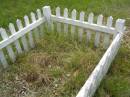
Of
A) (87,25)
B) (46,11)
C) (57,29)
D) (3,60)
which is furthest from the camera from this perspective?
(57,29)

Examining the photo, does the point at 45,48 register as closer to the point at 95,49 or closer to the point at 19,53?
the point at 19,53

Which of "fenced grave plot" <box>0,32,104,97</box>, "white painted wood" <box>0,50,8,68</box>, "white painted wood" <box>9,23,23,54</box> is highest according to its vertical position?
"white painted wood" <box>9,23,23,54</box>

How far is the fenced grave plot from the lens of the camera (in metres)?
3.00

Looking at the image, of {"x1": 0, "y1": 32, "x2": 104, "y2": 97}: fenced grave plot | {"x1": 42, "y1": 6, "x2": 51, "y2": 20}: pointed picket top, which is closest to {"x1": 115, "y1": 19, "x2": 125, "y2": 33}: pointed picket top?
{"x1": 0, "y1": 32, "x2": 104, "y2": 97}: fenced grave plot

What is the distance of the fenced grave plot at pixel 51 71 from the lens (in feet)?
9.84

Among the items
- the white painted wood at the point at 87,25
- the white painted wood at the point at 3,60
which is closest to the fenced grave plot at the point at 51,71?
the white painted wood at the point at 3,60

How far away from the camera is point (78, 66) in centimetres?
327

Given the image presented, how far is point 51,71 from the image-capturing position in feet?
10.7

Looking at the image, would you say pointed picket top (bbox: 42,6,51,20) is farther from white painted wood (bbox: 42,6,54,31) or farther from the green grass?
the green grass

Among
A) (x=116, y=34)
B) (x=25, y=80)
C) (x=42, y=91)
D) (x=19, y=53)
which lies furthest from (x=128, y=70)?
(x=19, y=53)

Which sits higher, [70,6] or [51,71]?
[70,6]

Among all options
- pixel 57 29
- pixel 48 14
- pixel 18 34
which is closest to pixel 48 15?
pixel 48 14

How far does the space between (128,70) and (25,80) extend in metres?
1.71

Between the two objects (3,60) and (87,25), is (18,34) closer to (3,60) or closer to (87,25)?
(3,60)
